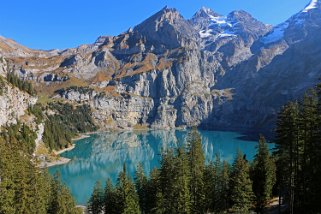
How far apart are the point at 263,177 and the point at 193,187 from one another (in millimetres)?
17813

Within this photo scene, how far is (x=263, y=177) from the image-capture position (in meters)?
68.0

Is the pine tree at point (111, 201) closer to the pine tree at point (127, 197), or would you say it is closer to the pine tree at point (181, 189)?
the pine tree at point (127, 197)

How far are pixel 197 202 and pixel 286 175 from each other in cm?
1460

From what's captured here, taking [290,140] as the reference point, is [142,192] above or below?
below

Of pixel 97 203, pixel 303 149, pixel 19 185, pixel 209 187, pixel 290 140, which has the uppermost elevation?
pixel 290 140

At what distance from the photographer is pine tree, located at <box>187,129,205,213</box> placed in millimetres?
57381

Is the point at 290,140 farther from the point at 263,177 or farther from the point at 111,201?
the point at 111,201

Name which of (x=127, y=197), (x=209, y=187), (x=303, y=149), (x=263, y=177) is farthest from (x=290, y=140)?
(x=127, y=197)

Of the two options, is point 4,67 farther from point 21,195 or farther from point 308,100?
point 308,100

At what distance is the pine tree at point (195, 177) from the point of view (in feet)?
188

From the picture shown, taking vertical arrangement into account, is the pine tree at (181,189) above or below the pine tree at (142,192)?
above

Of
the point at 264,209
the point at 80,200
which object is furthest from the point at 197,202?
the point at 80,200

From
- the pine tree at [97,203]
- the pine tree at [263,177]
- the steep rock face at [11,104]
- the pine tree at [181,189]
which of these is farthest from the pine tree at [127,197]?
the steep rock face at [11,104]

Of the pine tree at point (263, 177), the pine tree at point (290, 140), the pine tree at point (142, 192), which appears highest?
the pine tree at point (290, 140)
